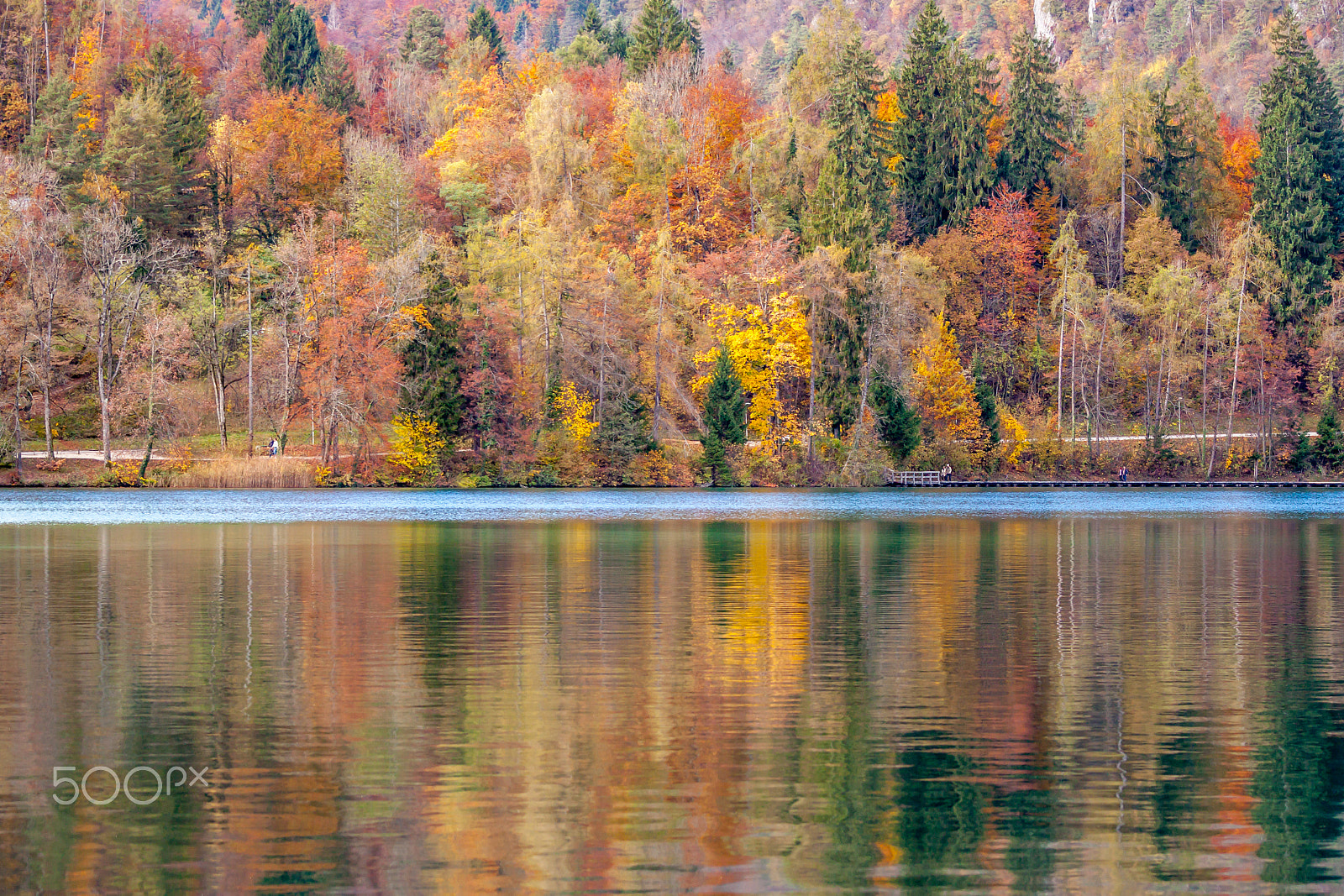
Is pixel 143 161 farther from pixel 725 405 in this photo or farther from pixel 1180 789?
pixel 1180 789

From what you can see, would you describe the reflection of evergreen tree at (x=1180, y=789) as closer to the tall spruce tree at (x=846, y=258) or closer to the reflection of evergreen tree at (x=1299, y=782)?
the reflection of evergreen tree at (x=1299, y=782)

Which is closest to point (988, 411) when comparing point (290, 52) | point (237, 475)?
point (237, 475)

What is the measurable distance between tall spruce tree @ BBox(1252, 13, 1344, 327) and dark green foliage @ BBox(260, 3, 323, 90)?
75.0 meters

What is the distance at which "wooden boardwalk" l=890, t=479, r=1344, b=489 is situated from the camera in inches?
3509

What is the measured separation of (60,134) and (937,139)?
6293cm

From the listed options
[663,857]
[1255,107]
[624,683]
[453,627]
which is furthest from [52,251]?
[1255,107]

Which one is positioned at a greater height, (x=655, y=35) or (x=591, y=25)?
(x=591, y=25)

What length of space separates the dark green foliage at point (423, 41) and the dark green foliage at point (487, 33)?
13.2ft

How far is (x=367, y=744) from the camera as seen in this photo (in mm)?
14805

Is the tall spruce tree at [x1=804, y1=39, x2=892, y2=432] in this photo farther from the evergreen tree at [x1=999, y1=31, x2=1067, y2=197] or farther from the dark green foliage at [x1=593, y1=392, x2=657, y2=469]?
the evergreen tree at [x1=999, y1=31, x2=1067, y2=197]

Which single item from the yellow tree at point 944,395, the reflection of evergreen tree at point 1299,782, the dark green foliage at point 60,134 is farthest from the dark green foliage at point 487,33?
the reflection of evergreen tree at point 1299,782

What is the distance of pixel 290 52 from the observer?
13150 centimetres

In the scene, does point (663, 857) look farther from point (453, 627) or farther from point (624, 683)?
point (453, 627)

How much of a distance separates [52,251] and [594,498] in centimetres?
3321
